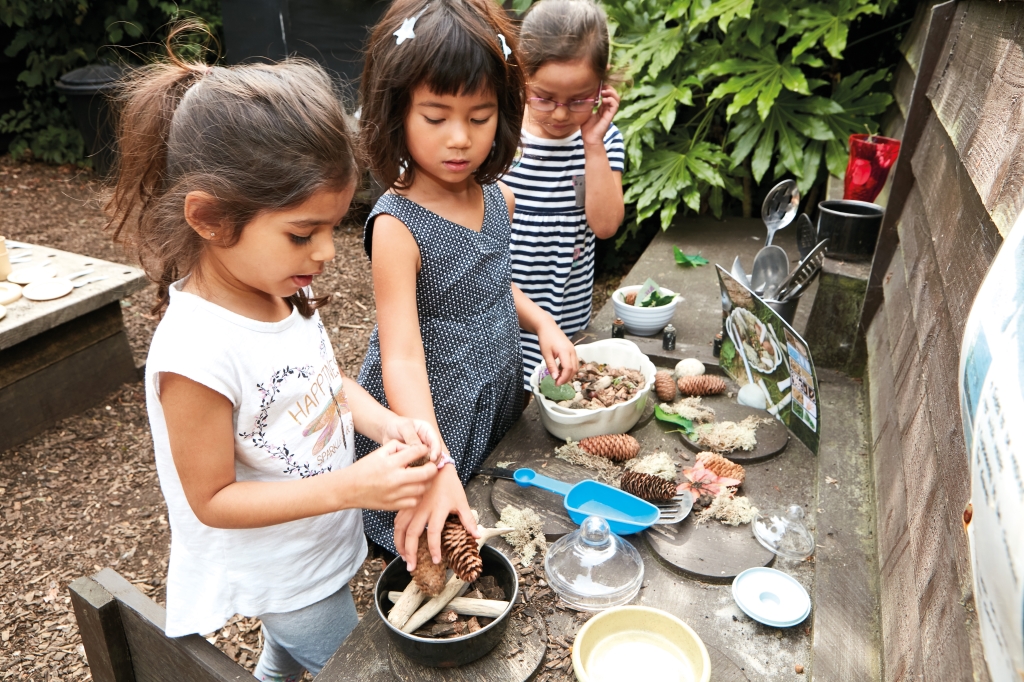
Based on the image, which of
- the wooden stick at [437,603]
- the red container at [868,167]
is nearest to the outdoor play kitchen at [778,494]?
the wooden stick at [437,603]

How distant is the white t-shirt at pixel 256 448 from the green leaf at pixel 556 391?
0.49 metres

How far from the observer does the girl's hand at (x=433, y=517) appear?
1153 millimetres

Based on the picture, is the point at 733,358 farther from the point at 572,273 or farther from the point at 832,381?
the point at 572,273

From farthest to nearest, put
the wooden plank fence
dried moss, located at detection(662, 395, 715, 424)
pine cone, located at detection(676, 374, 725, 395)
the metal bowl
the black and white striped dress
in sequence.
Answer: the black and white striped dress, pine cone, located at detection(676, 374, 725, 395), dried moss, located at detection(662, 395, 715, 424), the metal bowl, the wooden plank fence

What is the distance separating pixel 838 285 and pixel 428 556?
153 centimetres

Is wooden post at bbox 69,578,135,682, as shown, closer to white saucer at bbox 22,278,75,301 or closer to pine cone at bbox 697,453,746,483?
pine cone at bbox 697,453,746,483

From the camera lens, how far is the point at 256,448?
1.24 meters

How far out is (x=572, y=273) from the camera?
2.46 m

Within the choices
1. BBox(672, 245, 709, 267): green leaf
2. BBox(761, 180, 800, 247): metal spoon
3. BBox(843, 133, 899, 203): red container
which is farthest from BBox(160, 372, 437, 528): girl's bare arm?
BBox(672, 245, 709, 267): green leaf

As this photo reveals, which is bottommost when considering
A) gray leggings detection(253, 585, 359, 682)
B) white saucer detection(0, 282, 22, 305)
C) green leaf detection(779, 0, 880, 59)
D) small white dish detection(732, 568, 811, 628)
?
white saucer detection(0, 282, 22, 305)

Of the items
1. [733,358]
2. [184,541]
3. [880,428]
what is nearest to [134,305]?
[184,541]

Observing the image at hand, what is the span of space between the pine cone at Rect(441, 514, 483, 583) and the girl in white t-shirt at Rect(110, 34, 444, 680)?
0.09 m

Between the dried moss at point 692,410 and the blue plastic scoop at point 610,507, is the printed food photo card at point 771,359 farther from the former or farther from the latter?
the blue plastic scoop at point 610,507

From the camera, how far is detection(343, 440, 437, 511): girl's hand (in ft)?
3.65
